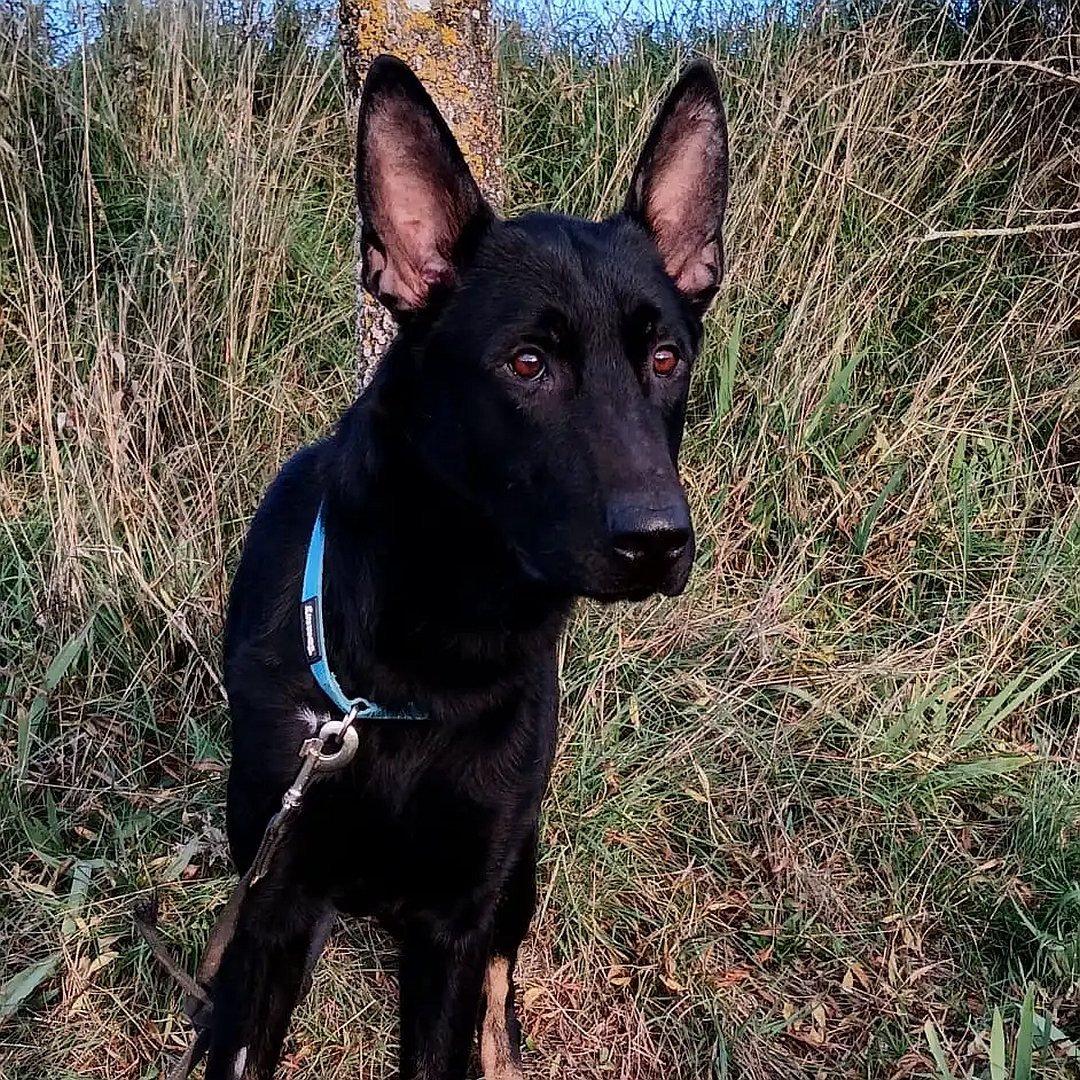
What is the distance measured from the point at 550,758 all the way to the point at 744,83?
259 centimetres

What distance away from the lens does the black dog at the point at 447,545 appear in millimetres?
1736

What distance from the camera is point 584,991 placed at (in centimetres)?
253

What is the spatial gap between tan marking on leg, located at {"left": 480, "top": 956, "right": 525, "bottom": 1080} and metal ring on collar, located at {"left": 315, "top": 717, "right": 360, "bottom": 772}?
73 centimetres

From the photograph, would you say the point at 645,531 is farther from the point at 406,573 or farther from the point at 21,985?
the point at 21,985

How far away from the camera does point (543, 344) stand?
1.75 m

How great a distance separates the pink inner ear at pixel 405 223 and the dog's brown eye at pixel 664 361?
341 mm

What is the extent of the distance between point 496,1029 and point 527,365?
1.33m

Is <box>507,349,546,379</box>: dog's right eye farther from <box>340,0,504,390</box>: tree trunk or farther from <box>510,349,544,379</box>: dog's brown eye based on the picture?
<box>340,0,504,390</box>: tree trunk

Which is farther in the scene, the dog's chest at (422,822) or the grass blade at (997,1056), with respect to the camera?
the dog's chest at (422,822)

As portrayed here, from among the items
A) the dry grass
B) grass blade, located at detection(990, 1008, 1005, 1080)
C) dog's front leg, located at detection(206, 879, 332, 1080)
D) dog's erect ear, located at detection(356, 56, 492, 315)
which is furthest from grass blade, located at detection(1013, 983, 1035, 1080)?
dog's erect ear, located at detection(356, 56, 492, 315)

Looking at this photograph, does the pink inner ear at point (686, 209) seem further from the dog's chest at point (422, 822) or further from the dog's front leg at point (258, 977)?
the dog's front leg at point (258, 977)

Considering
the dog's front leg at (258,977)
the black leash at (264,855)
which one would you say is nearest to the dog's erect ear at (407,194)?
the black leash at (264,855)

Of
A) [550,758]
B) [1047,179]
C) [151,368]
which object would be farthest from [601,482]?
[1047,179]

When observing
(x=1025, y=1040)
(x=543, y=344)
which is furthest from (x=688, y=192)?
(x=1025, y=1040)
